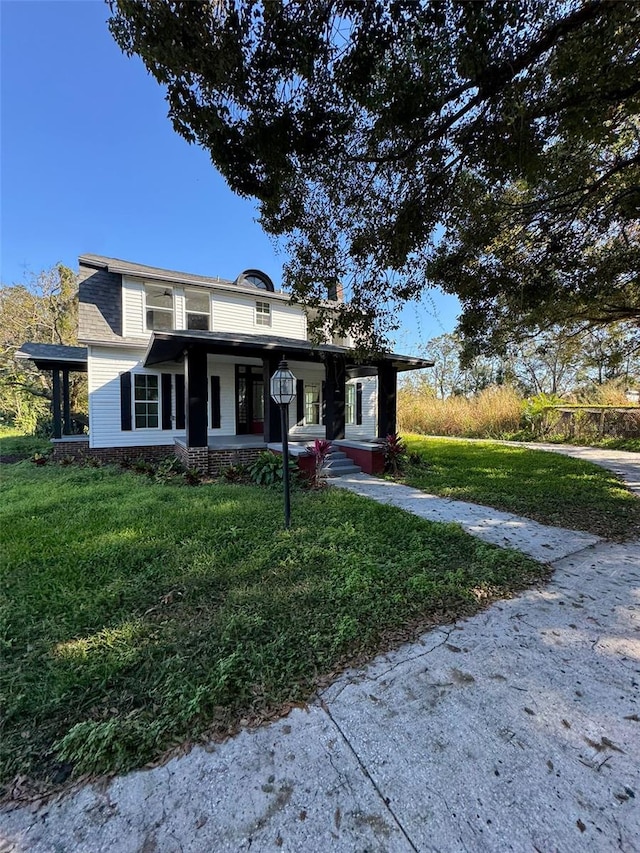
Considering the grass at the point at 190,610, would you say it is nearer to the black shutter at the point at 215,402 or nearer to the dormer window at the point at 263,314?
the black shutter at the point at 215,402

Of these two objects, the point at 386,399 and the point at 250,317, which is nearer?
the point at 386,399

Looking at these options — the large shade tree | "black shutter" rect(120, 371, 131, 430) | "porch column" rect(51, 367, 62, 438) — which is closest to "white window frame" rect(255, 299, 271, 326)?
"black shutter" rect(120, 371, 131, 430)

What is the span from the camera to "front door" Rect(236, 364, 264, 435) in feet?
37.7

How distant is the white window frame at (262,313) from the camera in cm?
1191

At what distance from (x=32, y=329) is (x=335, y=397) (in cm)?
1629

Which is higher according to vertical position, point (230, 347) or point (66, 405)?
point (230, 347)

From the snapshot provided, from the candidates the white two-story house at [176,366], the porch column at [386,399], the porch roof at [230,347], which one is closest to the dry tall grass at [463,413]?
the white two-story house at [176,366]

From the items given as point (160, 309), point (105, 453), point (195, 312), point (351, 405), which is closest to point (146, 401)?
point (105, 453)

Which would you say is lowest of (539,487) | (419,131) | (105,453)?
(539,487)

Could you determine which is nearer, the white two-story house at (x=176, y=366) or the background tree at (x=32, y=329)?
the white two-story house at (x=176, y=366)

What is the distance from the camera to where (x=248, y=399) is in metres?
11.7

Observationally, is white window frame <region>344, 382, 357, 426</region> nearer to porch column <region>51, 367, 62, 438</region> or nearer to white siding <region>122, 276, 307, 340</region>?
white siding <region>122, 276, 307, 340</region>

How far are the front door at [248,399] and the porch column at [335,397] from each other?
2.94 meters

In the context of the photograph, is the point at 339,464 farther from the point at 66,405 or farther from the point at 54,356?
the point at 66,405
